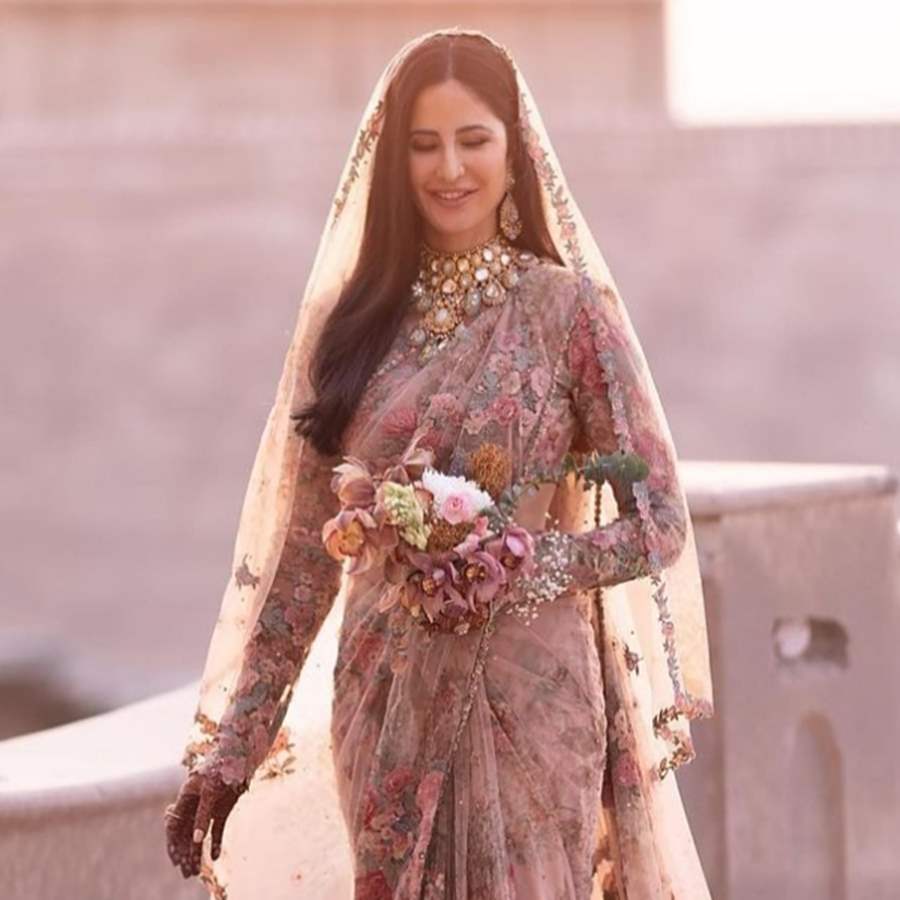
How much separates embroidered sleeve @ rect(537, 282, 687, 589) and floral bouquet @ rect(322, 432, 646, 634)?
79mm

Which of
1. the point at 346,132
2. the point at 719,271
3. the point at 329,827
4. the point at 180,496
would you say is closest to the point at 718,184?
the point at 719,271

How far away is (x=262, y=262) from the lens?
13.3 metres

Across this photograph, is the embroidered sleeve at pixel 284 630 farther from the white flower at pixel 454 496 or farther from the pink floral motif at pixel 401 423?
the white flower at pixel 454 496

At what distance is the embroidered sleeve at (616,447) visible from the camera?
3072 millimetres

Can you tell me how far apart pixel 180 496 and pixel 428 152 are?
10406 mm

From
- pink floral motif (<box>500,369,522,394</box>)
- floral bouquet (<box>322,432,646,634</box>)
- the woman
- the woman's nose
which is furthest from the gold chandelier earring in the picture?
floral bouquet (<box>322,432,646,634</box>)

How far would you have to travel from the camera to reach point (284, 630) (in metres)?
3.27

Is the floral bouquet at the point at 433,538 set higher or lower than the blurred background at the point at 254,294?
lower

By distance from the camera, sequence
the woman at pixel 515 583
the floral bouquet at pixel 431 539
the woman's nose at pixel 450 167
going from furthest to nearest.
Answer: the woman's nose at pixel 450 167
the woman at pixel 515 583
the floral bouquet at pixel 431 539

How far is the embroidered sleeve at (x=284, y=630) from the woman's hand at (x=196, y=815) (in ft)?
0.06

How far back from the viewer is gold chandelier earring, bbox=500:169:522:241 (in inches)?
129

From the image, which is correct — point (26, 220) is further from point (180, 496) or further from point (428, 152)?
→ point (428, 152)

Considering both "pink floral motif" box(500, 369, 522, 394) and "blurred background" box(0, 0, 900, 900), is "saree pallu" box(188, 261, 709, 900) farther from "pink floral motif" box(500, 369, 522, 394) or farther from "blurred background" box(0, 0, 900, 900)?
"blurred background" box(0, 0, 900, 900)

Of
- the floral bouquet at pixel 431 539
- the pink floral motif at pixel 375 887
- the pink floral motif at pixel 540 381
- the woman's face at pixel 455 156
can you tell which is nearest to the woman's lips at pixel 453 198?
the woman's face at pixel 455 156
